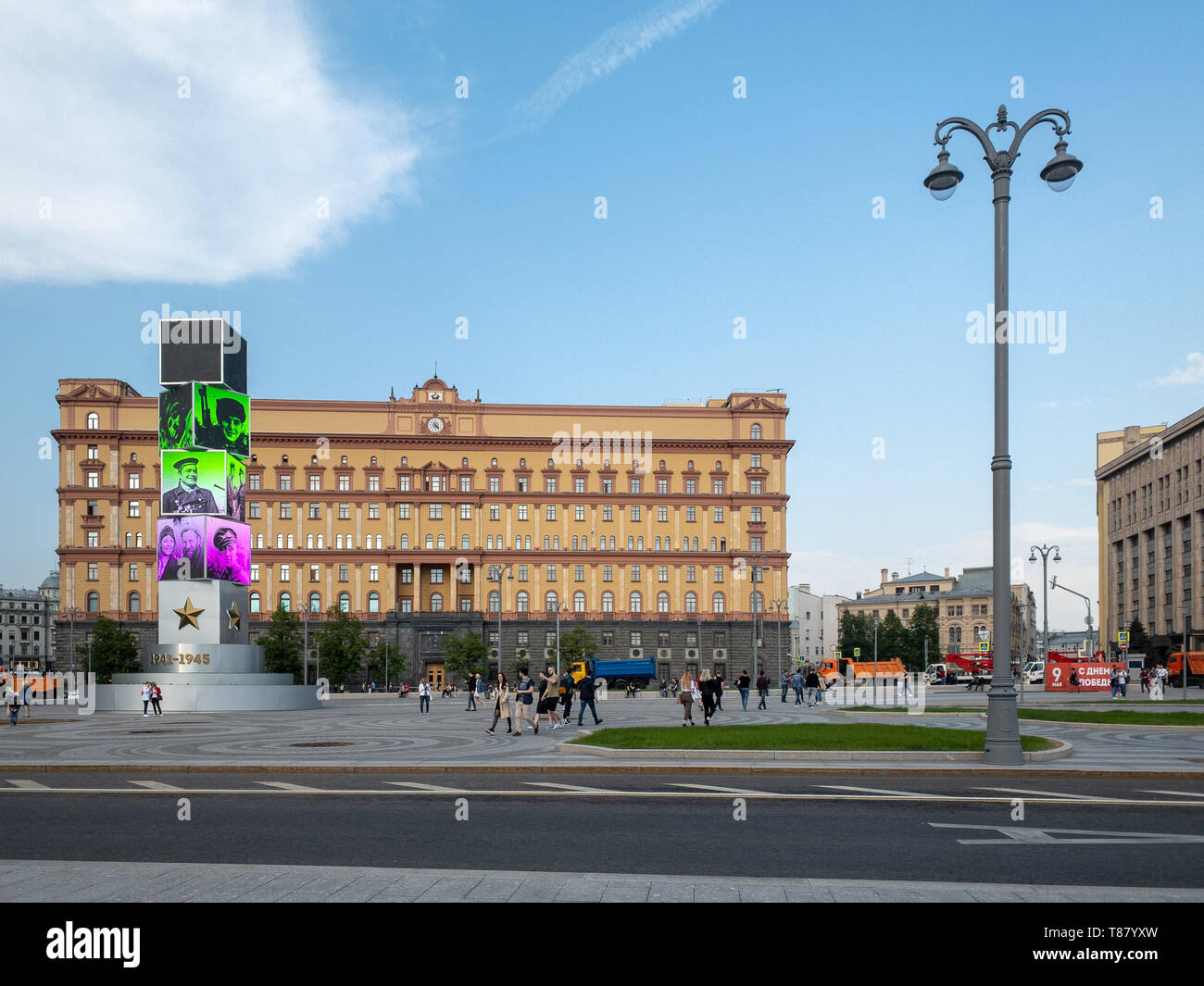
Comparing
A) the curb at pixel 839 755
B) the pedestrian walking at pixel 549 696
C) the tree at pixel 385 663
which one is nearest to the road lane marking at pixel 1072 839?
the curb at pixel 839 755

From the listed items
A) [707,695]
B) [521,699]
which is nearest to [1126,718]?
[707,695]

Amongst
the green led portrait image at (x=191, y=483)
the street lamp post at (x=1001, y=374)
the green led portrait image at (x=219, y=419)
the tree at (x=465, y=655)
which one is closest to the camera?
the street lamp post at (x=1001, y=374)

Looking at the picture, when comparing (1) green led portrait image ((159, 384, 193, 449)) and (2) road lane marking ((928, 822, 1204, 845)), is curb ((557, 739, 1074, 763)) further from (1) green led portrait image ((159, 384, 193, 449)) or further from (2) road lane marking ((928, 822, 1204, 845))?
(1) green led portrait image ((159, 384, 193, 449))

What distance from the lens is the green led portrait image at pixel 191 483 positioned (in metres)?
52.0

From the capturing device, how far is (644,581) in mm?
106562

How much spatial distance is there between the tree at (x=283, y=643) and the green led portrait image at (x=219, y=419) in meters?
37.8

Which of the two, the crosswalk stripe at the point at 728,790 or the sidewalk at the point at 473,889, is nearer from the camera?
the sidewalk at the point at 473,889

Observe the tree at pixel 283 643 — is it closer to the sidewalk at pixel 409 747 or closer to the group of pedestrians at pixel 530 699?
the sidewalk at pixel 409 747

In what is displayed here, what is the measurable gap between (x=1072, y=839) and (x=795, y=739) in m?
11.2

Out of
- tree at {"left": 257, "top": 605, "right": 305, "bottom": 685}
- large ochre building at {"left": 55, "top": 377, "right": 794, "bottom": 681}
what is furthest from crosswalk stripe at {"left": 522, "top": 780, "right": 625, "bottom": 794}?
large ochre building at {"left": 55, "top": 377, "right": 794, "bottom": 681}

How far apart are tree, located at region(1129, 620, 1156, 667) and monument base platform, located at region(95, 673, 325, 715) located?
81.9 metres

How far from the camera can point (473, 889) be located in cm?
815

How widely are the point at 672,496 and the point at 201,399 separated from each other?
61616 millimetres
